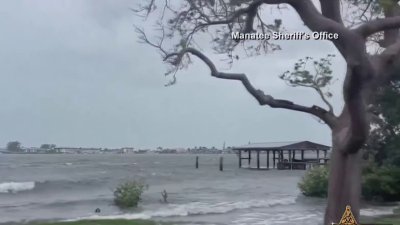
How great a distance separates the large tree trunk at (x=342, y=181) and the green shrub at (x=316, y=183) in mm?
25054

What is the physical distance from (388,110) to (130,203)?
43.5 feet

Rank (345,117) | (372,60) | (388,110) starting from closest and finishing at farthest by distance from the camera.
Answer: (372,60)
(345,117)
(388,110)

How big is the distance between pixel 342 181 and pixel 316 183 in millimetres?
26383

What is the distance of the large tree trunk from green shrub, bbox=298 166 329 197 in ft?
82.2

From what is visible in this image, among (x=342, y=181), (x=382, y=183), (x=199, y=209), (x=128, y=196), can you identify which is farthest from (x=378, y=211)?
(x=342, y=181)

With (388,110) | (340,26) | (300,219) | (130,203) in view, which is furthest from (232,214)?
(340,26)

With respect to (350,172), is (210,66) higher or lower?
higher

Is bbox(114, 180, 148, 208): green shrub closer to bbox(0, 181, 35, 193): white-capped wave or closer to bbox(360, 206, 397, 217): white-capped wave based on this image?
bbox(360, 206, 397, 217): white-capped wave

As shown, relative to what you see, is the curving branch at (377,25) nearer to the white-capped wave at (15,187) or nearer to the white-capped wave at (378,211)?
the white-capped wave at (378,211)

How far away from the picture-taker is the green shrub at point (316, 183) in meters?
35.4

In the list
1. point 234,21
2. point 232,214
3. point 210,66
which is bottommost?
point 232,214

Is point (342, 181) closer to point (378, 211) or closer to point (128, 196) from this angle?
point (378, 211)

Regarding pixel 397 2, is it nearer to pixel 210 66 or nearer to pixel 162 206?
pixel 210 66

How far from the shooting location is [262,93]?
10633 millimetres
